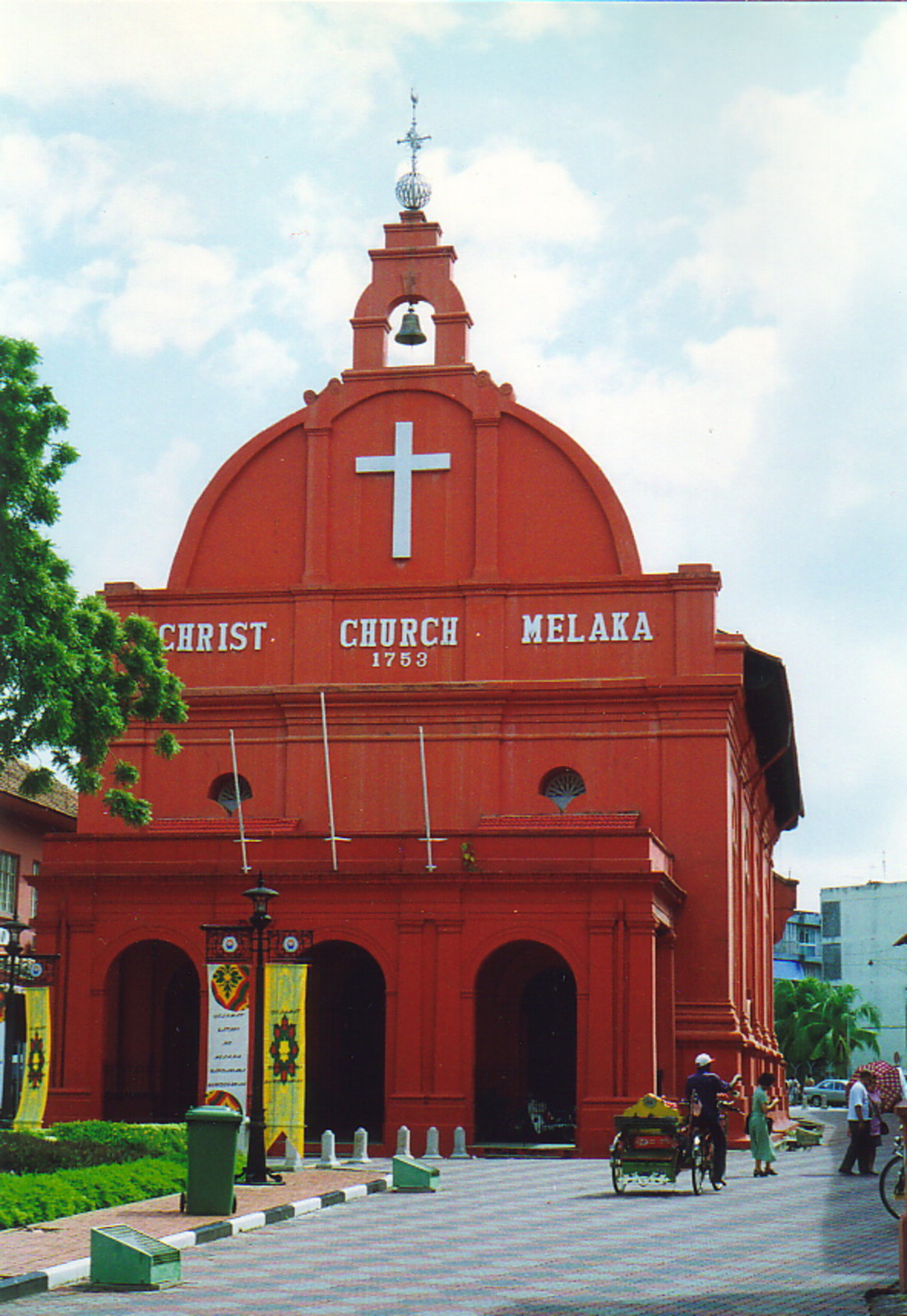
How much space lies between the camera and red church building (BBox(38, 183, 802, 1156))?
93.1 ft

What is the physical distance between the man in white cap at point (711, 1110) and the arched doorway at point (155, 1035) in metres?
11.9

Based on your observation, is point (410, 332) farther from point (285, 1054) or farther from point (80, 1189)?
point (80, 1189)

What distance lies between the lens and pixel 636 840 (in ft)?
93.0

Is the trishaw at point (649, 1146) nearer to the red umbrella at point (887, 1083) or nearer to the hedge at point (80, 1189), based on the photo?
the hedge at point (80, 1189)

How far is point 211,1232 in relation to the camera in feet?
52.2

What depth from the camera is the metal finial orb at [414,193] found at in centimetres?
3619

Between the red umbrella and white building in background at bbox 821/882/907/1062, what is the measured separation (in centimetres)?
7695

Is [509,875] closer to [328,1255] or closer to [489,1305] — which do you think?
[328,1255]

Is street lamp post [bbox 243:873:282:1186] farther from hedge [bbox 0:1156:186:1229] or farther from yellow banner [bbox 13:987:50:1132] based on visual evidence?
yellow banner [bbox 13:987:50:1132]

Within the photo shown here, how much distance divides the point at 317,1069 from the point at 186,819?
512 cm

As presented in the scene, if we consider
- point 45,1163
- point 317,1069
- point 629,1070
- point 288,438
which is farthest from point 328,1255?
point 288,438

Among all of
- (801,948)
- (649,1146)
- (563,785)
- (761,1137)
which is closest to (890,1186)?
(649,1146)

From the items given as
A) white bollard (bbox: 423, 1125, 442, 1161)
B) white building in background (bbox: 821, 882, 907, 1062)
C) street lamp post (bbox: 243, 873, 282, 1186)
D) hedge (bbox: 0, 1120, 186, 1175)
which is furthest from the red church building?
white building in background (bbox: 821, 882, 907, 1062)

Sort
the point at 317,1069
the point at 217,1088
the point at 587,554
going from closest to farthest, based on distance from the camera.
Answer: the point at 217,1088, the point at 317,1069, the point at 587,554
